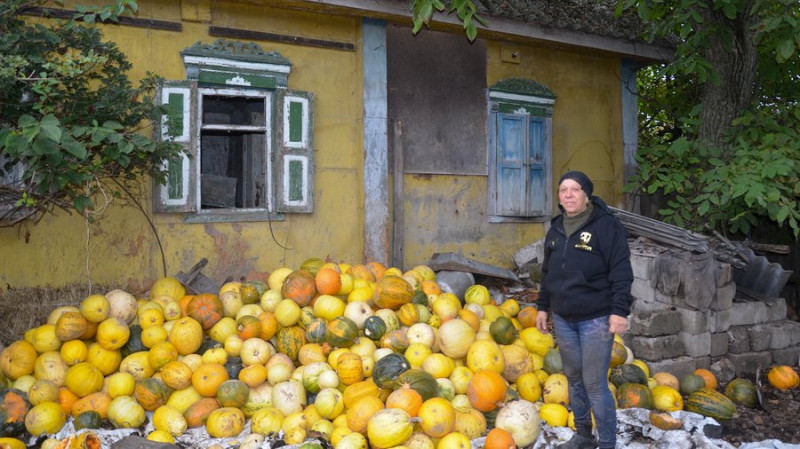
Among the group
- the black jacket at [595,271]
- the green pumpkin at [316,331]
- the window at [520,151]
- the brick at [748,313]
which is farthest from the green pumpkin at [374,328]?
the window at [520,151]

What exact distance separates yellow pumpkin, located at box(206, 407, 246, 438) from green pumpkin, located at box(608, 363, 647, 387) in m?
3.26

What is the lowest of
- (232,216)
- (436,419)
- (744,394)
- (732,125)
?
(744,394)

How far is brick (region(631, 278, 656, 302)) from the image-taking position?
6730 mm

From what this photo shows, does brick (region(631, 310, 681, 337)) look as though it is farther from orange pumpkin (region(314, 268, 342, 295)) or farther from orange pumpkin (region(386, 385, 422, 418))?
orange pumpkin (region(314, 268, 342, 295))

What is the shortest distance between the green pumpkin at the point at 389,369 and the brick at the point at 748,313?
153 inches

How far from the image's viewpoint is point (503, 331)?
19.1 ft

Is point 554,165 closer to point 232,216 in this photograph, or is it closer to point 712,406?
point 232,216

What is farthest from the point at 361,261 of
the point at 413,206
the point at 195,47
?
the point at 195,47

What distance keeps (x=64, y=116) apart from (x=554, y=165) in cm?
706

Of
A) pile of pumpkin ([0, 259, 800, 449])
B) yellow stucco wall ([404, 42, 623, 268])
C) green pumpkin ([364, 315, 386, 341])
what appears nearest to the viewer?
pile of pumpkin ([0, 259, 800, 449])

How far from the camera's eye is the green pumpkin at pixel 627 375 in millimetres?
5539

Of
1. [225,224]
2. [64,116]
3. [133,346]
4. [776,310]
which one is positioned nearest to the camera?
[133,346]

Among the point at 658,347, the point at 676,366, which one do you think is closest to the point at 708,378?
the point at 676,366

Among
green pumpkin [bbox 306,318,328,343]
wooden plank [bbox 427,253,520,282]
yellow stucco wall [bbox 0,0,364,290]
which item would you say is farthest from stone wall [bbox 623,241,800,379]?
yellow stucco wall [bbox 0,0,364,290]
